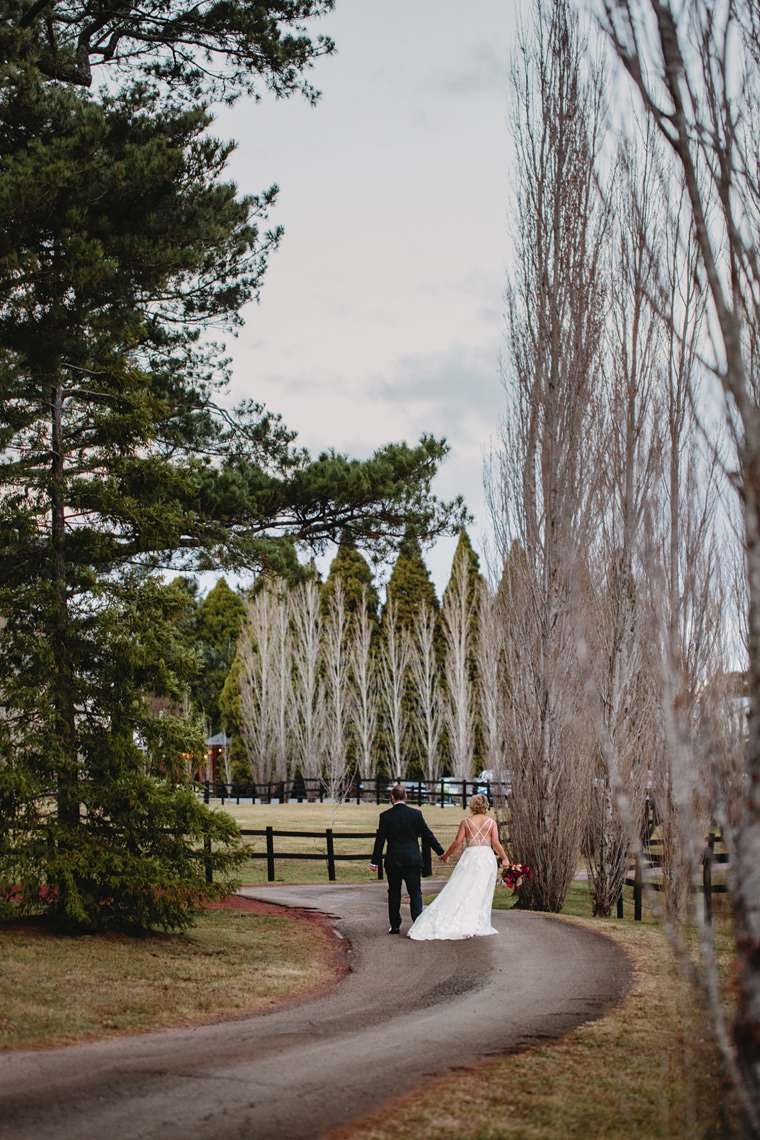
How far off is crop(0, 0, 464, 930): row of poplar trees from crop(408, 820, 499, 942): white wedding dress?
7.78 feet

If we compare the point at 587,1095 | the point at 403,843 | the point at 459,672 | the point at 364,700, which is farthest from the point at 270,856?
the point at 364,700

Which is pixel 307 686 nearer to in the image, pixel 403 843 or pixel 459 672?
pixel 459 672

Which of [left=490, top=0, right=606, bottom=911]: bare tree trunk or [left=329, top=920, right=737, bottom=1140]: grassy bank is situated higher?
[left=490, top=0, right=606, bottom=911]: bare tree trunk

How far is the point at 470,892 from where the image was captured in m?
12.1

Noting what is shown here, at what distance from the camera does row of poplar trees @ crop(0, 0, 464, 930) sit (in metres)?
11.3

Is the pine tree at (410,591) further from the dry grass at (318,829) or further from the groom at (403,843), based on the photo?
the groom at (403,843)

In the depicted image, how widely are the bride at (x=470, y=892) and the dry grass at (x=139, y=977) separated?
119cm

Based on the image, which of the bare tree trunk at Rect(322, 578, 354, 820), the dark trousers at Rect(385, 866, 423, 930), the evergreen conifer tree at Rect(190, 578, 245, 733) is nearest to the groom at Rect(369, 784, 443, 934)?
the dark trousers at Rect(385, 866, 423, 930)

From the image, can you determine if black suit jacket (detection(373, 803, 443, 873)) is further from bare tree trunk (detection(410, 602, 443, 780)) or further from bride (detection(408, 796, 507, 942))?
bare tree trunk (detection(410, 602, 443, 780))

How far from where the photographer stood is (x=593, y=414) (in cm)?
1591

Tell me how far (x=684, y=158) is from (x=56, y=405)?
32.0ft

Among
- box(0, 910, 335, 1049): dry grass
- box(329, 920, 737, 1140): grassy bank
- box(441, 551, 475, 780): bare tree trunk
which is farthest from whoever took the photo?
box(441, 551, 475, 780): bare tree trunk

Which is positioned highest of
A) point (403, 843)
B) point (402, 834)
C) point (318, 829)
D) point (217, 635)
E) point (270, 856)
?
point (217, 635)

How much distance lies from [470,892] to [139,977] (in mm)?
4009
